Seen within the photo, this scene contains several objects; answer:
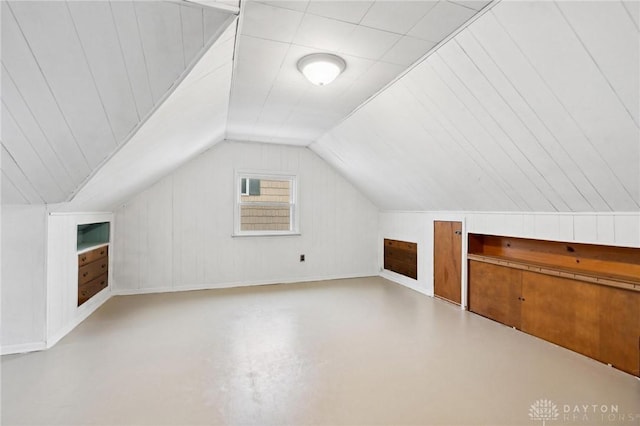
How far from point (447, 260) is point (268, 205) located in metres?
2.80

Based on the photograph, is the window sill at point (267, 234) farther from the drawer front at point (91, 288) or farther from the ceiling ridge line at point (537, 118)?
the ceiling ridge line at point (537, 118)

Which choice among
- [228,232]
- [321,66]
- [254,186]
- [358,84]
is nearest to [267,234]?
[228,232]

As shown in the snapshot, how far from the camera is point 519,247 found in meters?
3.53

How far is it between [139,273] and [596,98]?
16.9 ft

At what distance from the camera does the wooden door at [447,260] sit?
4.09m

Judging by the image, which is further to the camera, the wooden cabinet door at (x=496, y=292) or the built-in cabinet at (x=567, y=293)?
the wooden cabinet door at (x=496, y=292)

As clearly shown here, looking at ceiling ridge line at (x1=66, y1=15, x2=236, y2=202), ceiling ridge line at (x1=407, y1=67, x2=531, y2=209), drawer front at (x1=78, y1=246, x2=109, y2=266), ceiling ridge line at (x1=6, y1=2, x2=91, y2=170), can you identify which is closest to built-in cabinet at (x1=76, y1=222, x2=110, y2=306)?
drawer front at (x1=78, y1=246, x2=109, y2=266)

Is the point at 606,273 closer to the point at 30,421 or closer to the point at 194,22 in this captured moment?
the point at 194,22

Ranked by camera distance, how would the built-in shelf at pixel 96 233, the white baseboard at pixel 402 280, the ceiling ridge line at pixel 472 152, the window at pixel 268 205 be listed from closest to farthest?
1. the ceiling ridge line at pixel 472 152
2. the built-in shelf at pixel 96 233
3. the white baseboard at pixel 402 280
4. the window at pixel 268 205

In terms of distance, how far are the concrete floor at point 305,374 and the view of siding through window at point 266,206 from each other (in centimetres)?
189

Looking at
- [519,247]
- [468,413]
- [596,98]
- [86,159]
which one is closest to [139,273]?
[86,159]

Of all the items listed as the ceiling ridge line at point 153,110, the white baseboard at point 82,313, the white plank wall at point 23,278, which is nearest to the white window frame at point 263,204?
the white baseboard at point 82,313

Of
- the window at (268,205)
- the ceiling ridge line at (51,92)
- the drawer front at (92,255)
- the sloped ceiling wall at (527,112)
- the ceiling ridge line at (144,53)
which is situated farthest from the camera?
the window at (268,205)

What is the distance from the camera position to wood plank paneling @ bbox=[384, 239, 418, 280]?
498 centimetres
